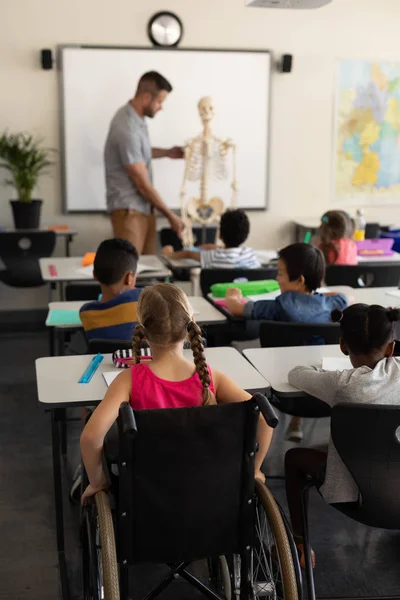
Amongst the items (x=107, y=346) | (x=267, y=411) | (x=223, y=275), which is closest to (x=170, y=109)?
(x=223, y=275)

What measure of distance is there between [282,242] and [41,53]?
99.5 inches

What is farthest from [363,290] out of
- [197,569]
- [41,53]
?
[41,53]

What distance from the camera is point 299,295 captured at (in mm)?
3305

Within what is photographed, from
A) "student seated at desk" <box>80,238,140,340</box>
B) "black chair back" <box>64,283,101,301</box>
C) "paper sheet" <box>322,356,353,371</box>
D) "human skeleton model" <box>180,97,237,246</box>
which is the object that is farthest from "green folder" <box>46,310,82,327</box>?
"human skeleton model" <box>180,97,237,246</box>

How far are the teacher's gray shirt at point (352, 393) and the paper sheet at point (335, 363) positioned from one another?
1.04 feet

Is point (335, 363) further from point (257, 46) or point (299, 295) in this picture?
point (257, 46)

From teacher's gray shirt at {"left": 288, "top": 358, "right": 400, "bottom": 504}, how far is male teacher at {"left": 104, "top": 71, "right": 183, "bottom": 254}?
3.36 meters

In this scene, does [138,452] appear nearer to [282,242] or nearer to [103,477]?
[103,477]

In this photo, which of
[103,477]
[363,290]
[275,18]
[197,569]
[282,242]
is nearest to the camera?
[103,477]

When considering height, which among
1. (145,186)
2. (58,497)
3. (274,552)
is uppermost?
(145,186)

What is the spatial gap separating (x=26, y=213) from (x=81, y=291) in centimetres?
218

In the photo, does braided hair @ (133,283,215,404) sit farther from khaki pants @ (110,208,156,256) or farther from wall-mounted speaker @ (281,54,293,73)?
wall-mounted speaker @ (281,54,293,73)

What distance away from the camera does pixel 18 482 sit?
3.40 m

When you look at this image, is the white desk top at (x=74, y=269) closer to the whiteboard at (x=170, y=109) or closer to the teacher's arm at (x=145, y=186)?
the teacher's arm at (x=145, y=186)
